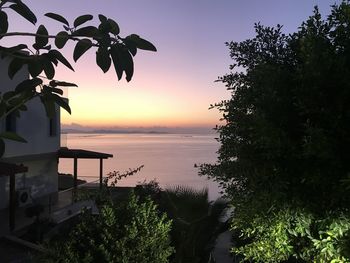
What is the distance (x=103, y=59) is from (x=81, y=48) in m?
0.12

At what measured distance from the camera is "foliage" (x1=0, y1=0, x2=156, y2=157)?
152cm

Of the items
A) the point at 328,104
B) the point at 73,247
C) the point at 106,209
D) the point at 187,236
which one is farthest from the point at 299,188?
the point at 187,236

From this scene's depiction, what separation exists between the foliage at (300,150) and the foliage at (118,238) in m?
1.46

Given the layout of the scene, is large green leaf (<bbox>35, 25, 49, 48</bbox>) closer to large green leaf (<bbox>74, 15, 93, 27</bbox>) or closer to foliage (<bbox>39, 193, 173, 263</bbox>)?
large green leaf (<bbox>74, 15, 93, 27</bbox>)

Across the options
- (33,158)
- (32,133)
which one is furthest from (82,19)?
(33,158)

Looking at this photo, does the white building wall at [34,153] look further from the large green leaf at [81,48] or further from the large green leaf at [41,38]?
the large green leaf at [81,48]

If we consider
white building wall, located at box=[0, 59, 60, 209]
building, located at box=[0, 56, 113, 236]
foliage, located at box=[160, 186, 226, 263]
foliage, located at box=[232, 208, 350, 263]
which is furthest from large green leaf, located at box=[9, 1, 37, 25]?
white building wall, located at box=[0, 59, 60, 209]

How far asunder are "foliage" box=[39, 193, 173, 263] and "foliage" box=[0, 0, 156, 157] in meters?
3.84

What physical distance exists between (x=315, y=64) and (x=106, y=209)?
2.98 metres

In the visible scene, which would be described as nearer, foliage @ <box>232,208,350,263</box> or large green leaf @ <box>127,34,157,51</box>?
large green leaf @ <box>127,34,157,51</box>

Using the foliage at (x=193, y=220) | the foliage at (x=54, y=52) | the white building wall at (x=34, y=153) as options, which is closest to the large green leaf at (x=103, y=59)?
the foliage at (x=54, y=52)

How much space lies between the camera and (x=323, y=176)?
371 cm

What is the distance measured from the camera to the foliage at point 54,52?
4.98 feet

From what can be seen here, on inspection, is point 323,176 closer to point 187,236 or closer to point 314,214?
point 314,214
